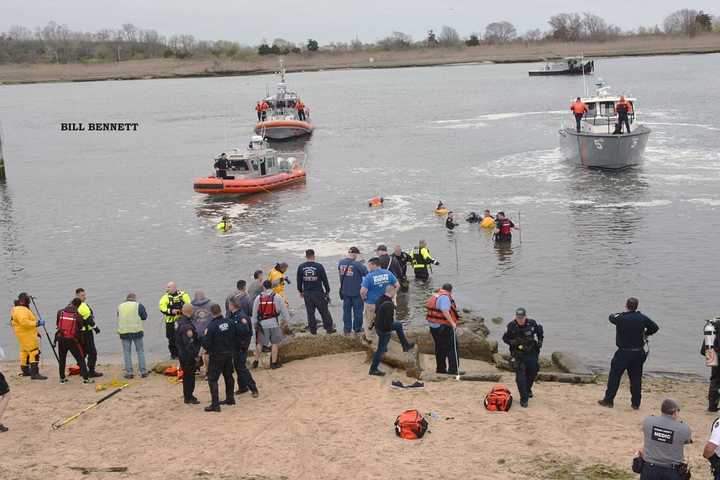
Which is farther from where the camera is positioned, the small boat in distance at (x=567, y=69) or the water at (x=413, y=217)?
the small boat in distance at (x=567, y=69)

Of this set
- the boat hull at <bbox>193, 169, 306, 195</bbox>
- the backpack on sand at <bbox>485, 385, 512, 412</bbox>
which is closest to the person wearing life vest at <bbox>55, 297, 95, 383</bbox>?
the backpack on sand at <bbox>485, 385, 512, 412</bbox>

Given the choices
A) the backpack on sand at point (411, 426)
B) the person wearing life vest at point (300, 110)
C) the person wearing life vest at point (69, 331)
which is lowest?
the backpack on sand at point (411, 426)

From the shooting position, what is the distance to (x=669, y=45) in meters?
149

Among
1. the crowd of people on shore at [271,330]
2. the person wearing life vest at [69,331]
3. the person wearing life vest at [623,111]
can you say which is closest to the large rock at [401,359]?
the crowd of people on shore at [271,330]

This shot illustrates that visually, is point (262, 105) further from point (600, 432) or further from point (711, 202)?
point (600, 432)

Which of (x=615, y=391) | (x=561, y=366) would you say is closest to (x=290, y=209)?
(x=561, y=366)

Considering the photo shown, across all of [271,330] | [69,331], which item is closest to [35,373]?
[69,331]

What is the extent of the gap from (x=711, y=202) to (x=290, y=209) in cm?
1471

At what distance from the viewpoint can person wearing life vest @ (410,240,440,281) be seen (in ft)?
66.5

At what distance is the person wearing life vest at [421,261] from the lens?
66.5 ft

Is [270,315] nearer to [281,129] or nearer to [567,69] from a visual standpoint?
[281,129]

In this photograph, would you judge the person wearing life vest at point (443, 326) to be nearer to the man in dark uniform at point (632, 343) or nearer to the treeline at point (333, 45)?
the man in dark uniform at point (632, 343)

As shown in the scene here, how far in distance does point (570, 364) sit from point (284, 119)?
148 feet

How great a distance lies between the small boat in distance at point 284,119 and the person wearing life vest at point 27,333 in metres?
41.1
